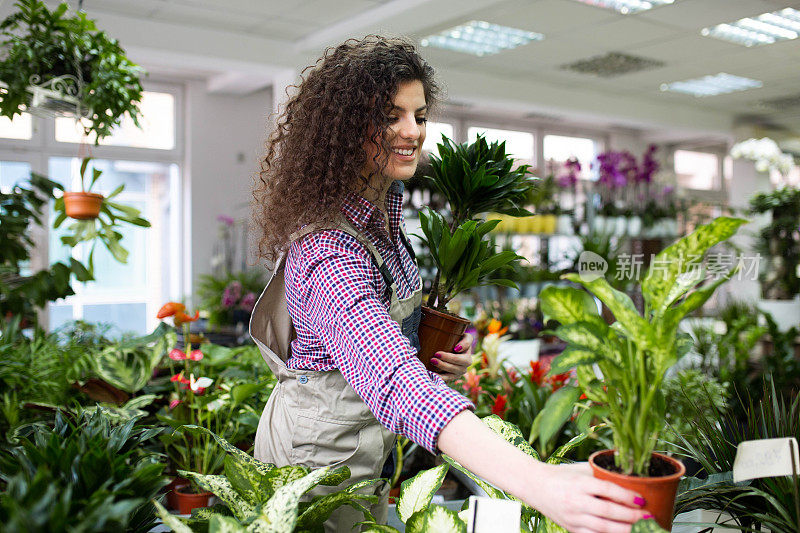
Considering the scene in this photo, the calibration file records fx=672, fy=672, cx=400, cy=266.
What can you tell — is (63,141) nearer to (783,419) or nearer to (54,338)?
(54,338)

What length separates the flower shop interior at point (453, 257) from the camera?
3.04ft

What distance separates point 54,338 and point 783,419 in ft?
8.80

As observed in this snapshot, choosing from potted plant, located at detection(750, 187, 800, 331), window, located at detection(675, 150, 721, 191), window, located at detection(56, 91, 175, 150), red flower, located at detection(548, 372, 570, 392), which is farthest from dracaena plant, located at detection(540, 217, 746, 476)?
window, located at detection(675, 150, 721, 191)

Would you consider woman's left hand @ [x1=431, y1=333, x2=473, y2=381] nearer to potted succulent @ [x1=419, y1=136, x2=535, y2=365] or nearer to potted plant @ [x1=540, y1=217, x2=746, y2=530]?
potted succulent @ [x1=419, y1=136, x2=535, y2=365]

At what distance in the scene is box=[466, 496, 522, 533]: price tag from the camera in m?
0.91

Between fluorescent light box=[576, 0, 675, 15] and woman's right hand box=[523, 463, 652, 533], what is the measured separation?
441 cm

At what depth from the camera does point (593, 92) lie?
7.61 m

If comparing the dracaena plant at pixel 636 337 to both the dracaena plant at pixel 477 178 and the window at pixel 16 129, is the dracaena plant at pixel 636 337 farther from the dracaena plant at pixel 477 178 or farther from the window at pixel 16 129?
the window at pixel 16 129

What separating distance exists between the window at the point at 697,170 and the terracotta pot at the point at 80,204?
9830mm

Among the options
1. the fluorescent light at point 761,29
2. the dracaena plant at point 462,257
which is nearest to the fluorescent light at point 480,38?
the fluorescent light at point 761,29

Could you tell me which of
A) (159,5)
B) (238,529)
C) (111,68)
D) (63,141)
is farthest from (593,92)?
(238,529)

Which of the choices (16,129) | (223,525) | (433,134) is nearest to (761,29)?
(433,134)

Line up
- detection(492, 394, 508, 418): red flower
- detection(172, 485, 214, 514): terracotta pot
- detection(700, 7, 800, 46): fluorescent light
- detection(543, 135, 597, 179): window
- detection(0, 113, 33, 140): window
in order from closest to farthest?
1. detection(172, 485, 214, 514): terracotta pot
2. detection(492, 394, 508, 418): red flower
3. detection(700, 7, 800, 46): fluorescent light
4. detection(0, 113, 33, 140): window
5. detection(543, 135, 597, 179): window

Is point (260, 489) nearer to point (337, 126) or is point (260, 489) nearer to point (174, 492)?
point (337, 126)
